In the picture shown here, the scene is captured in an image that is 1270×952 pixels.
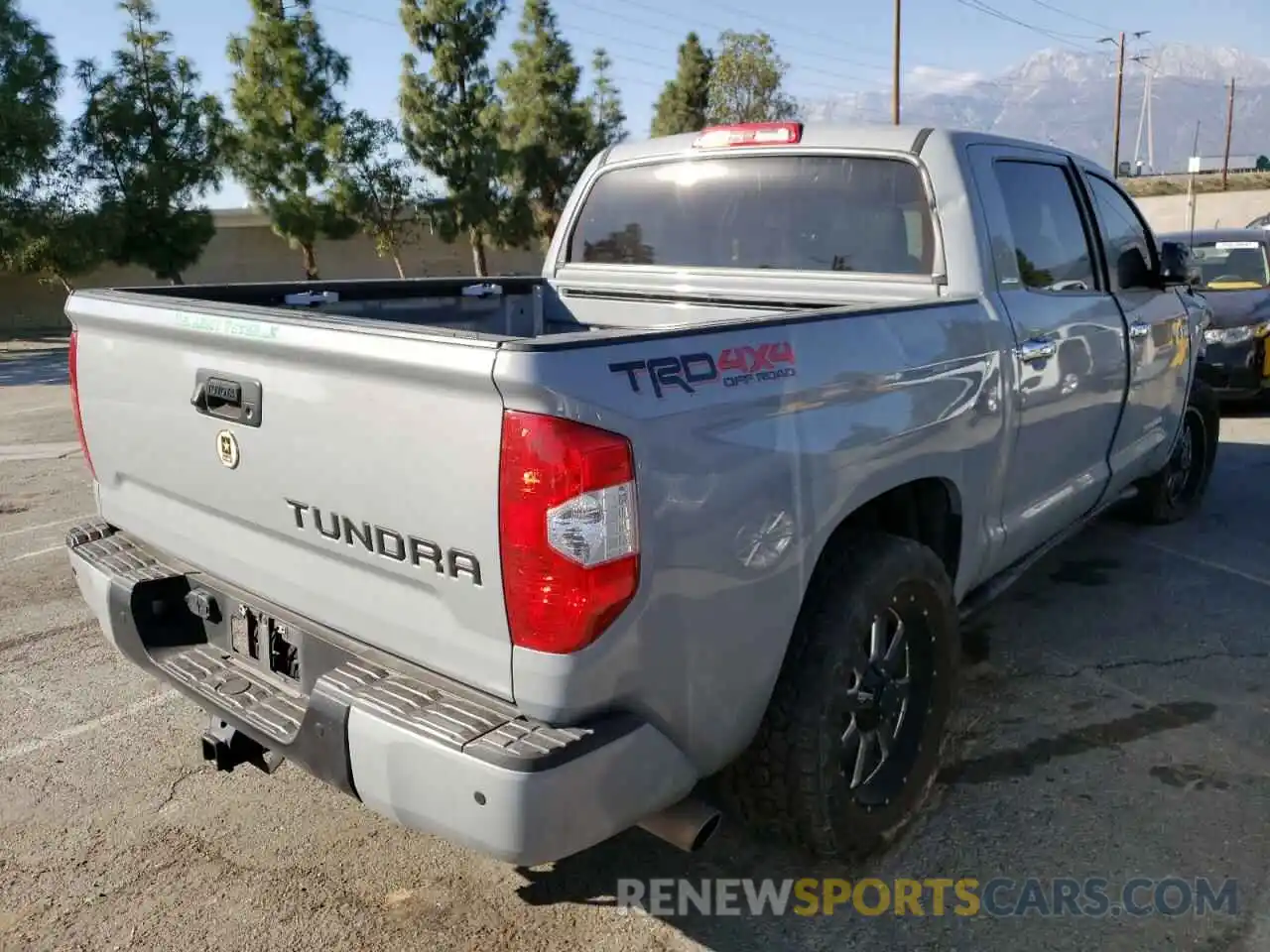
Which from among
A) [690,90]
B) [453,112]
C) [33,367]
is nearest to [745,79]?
[690,90]

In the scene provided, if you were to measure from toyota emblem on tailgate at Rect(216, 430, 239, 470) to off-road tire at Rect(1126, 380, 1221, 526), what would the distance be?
4.90m

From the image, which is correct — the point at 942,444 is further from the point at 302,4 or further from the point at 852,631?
the point at 302,4

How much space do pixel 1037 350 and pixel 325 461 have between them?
2382 millimetres

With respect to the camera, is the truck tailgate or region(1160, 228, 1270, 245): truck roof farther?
region(1160, 228, 1270, 245): truck roof

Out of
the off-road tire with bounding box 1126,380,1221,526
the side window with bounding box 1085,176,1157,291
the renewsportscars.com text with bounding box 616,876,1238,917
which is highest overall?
the side window with bounding box 1085,176,1157,291

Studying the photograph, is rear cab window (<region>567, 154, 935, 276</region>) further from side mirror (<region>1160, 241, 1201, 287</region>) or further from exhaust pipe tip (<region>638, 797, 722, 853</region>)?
exhaust pipe tip (<region>638, 797, 722, 853</region>)

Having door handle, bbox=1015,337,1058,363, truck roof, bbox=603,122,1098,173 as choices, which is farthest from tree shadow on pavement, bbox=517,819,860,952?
truck roof, bbox=603,122,1098,173

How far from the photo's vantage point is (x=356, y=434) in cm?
230

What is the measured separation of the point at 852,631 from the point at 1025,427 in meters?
1.31

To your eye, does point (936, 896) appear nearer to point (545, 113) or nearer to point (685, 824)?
point (685, 824)

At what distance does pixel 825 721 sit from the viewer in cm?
263

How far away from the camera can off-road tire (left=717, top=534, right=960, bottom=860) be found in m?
2.62

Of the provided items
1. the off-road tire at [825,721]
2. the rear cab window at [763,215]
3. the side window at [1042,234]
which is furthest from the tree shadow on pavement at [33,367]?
the off-road tire at [825,721]

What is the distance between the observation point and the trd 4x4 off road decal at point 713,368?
2152 mm
